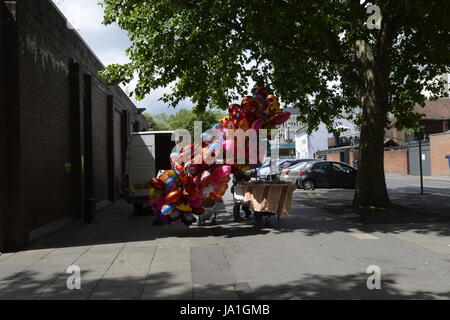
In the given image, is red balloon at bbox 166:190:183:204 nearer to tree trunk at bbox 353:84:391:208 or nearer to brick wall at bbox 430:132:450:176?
tree trunk at bbox 353:84:391:208

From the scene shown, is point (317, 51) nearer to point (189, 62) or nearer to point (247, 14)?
point (247, 14)

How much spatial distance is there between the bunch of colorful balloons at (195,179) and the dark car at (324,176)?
1153cm

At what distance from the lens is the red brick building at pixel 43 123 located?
25.5 ft

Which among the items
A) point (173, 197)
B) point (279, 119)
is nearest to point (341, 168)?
point (279, 119)

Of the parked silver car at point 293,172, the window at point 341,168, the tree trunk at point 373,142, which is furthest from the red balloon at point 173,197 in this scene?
the window at point 341,168

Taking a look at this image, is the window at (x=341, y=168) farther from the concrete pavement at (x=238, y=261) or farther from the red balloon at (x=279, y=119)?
the red balloon at (x=279, y=119)

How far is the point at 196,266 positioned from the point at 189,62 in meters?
6.52

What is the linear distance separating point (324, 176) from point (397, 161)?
22807mm

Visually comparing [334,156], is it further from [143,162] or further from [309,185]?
[143,162]

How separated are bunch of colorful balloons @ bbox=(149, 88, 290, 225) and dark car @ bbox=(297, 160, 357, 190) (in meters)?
11.5

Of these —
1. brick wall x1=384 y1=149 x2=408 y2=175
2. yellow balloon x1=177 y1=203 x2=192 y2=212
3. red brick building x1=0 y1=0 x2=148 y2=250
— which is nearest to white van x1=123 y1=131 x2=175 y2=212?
red brick building x1=0 y1=0 x2=148 y2=250

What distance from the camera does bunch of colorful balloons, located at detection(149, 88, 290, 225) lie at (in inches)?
354
